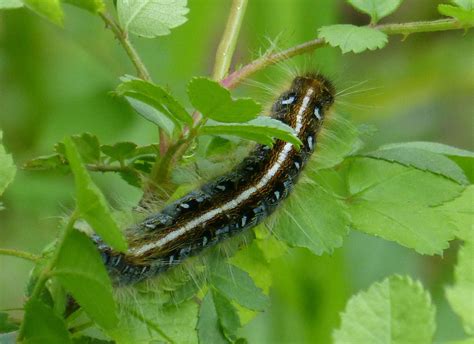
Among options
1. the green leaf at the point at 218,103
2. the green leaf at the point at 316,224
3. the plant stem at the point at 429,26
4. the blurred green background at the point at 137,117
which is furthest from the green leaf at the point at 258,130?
the blurred green background at the point at 137,117

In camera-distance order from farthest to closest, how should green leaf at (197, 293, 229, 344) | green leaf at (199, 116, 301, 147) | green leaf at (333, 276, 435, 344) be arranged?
green leaf at (197, 293, 229, 344) → green leaf at (199, 116, 301, 147) → green leaf at (333, 276, 435, 344)

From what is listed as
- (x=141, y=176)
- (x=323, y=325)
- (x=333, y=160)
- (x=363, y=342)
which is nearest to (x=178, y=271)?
(x=141, y=176)

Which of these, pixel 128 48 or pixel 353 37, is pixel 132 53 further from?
pixel 353 37

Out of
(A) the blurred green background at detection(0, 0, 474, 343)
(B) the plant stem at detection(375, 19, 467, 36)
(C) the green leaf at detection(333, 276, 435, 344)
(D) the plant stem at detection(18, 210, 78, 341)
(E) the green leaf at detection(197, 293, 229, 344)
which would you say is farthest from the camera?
(A) the blurred green background at detection(0, 0, 474, 343)

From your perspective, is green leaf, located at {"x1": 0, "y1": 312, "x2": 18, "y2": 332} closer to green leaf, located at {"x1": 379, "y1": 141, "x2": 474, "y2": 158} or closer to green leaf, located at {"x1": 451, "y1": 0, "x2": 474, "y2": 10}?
green leaf, located at {"x1": 379, "y1": 141, "x2": 474, "y2": 158}

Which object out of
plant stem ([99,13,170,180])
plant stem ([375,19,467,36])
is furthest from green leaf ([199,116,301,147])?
plant stem ([375,19,467,36])

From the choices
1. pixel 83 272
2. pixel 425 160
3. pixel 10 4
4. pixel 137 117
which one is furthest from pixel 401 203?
pixel 137 117
